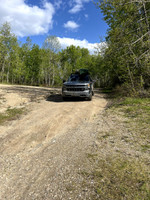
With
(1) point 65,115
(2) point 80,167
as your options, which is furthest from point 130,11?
(2) point 80,167

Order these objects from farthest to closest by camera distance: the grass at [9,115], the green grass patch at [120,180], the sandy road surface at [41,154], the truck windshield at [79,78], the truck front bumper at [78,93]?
the truck windshield at [79,78] < the truck front bumper at [78,93] < the grass at [9,115] < the sandy road surface at [41,154] < the green grass patch at [120,180]

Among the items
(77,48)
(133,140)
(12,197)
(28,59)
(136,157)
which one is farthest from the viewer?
(77,48)

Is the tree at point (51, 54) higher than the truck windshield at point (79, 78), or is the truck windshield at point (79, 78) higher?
the tree at point (51, 54)

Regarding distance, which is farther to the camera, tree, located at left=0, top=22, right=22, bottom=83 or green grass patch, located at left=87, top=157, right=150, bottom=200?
tree, located at left=0, top=22, right=22, bottom=83

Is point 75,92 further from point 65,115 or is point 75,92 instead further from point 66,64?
point 66,64

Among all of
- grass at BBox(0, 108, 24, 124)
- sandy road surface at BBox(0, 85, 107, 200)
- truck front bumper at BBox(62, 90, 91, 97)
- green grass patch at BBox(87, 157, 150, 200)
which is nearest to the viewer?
green grass patch at BBox(87, 157, 150, 200)

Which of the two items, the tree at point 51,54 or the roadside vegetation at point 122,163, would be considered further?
the tree at point 51,54

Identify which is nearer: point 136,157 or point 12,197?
point 12,197

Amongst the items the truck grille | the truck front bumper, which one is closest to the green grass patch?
the truck front bumper

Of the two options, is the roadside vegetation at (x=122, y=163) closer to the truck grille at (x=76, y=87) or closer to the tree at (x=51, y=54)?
the truck grille at (x=76, y=87)

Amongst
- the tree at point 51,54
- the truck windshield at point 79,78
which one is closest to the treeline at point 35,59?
the tree at point 51,54

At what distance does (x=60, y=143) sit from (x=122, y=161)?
5.57ft

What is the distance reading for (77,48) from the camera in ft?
145

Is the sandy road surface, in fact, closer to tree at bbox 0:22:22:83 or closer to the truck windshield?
the truck windshield
